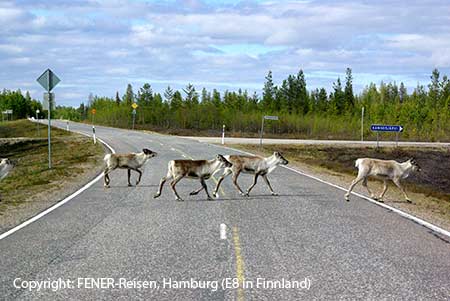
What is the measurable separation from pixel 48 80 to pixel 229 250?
16963mm

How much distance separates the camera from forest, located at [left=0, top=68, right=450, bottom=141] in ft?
300

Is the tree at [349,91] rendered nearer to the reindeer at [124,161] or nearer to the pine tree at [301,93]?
the pine tree at [301,93]

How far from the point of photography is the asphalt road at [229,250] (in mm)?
6781

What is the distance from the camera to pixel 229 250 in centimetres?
879

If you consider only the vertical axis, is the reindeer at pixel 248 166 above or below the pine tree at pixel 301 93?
below

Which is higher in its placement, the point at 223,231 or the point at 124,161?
the point at 124,161

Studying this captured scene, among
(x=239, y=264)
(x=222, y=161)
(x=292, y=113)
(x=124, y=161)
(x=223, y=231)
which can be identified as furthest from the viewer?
(x=292, y=113)

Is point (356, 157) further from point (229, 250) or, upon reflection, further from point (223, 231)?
point (229, 250)

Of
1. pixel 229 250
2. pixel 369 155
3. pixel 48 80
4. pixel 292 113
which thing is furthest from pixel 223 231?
pixel 292 113

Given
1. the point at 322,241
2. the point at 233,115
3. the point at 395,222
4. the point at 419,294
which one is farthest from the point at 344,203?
the point at 233,115

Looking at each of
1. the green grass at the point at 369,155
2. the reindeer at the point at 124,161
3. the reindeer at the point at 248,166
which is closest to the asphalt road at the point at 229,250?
the reindeer at the point at 248,166

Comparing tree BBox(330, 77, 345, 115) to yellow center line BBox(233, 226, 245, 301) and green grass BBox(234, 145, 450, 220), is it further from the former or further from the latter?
yellow center line BBox(233, 226, 245, 301)

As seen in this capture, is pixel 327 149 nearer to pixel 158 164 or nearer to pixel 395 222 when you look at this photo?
pixel 158 164

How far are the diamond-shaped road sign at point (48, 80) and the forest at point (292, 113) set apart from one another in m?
61.1
